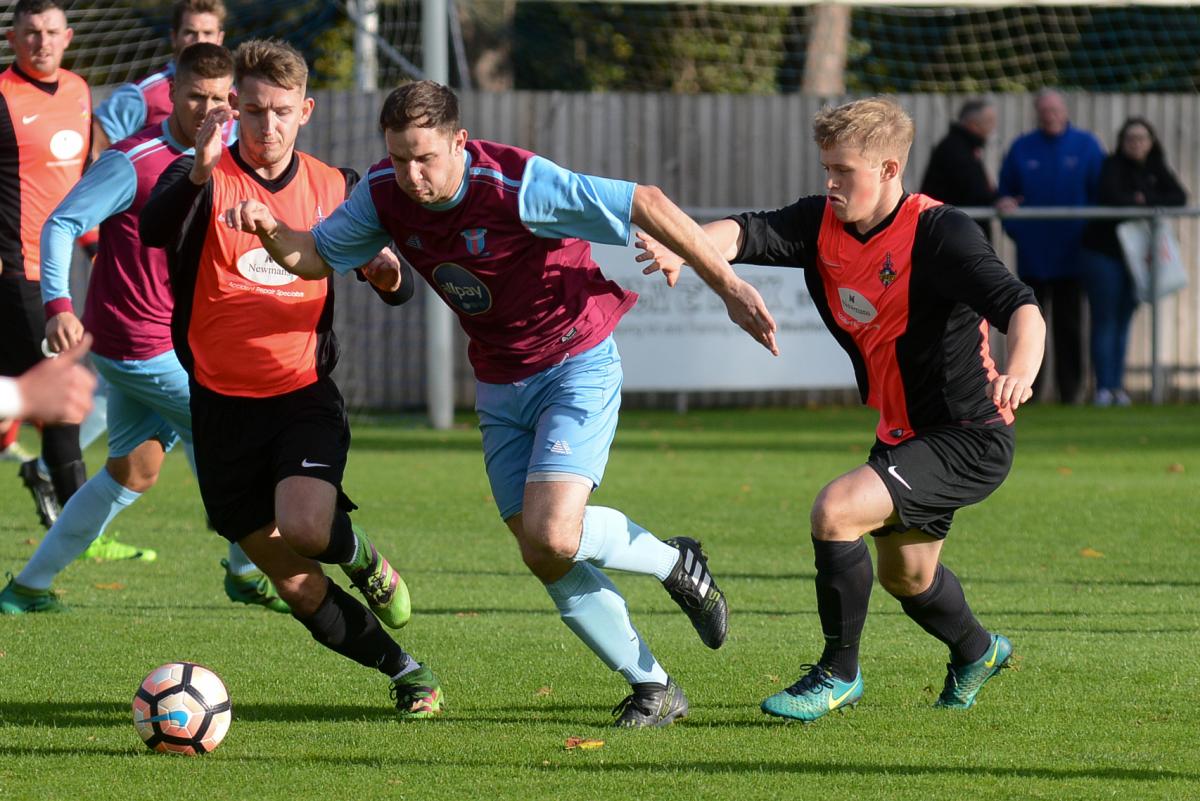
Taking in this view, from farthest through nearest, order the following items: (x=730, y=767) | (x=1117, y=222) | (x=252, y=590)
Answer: (x=1117, y=222) < (x=252, y=590) < (x=730, y=767)

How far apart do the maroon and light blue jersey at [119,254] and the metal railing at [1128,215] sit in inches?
335

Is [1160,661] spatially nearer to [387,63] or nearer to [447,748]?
[447,748]

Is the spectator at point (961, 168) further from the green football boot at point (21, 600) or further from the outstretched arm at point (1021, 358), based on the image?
the outstretched arm at point (1021, 358)

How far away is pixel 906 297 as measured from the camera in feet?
16.8

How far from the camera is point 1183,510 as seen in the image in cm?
959

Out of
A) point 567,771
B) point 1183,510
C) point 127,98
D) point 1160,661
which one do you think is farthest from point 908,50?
point 567,771

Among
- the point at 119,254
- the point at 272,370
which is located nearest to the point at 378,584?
the point at 272,370

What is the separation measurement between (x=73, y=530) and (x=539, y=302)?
252 cm

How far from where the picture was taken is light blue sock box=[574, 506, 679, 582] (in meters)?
5.03

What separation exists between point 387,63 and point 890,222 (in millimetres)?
13044

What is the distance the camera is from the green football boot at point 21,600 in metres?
6.71

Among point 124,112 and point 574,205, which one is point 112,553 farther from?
point 574,205

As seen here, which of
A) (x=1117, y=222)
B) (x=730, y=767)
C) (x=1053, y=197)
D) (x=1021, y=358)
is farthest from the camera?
(x=1053, y=197)

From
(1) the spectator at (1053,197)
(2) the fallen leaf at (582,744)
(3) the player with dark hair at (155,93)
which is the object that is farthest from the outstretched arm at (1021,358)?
(1) the spectator at (1053,197)
